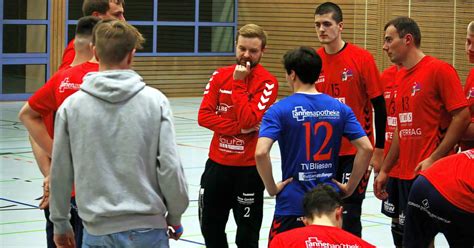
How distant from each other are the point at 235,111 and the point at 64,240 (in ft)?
8.18

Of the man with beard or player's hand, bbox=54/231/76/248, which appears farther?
the man with beard

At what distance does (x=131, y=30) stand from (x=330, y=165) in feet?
6.10

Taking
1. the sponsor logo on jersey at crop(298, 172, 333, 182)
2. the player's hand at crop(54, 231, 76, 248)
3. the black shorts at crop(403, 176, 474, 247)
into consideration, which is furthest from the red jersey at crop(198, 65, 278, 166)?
the player's hand at crop(54, 231, 76, 248)

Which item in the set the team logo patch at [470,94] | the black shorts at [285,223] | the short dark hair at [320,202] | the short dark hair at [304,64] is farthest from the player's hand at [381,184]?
the short dark hair at [320,202]

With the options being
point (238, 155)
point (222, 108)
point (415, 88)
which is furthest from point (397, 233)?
point (222, 108)

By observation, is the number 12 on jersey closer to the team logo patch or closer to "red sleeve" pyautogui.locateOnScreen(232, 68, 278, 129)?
"red sleeve" pyautogui.locateOnScreen(232, 68, 278, 129)

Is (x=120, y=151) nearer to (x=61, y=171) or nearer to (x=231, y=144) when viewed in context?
(x=61, y=171)

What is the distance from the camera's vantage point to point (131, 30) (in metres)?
4.55

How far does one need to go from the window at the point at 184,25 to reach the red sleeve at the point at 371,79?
17151 millimetres

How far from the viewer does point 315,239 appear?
473 cm

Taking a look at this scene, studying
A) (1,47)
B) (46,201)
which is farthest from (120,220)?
(1,47)

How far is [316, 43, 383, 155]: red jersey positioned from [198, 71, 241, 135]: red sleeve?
854 mm

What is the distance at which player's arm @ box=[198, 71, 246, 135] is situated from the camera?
6.93 meters

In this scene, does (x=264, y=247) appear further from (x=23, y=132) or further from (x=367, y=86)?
(x=23, y=132)
